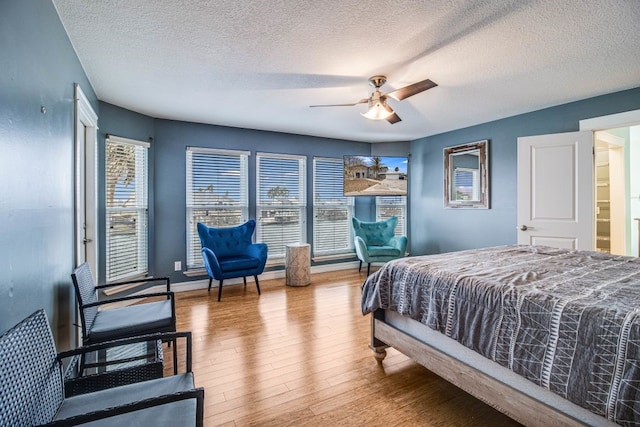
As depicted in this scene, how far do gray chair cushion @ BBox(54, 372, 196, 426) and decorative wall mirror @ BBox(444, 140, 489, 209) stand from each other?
4.54 metres

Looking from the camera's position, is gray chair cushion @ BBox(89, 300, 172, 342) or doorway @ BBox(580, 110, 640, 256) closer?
gray chair cushion @ BBox(89, 300, 172, 342)

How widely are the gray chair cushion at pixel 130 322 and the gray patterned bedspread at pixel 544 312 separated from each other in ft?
4.95

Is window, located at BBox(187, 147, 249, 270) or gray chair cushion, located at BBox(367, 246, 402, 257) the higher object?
window, located at BBox(187, 147, 249, 270)

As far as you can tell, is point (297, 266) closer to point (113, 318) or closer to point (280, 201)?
point (280, 201)

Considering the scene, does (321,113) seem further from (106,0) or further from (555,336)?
(555,336)

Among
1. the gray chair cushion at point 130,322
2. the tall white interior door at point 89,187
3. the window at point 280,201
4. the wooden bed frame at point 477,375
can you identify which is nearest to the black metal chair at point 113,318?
the gray chair cushion at point 130,322

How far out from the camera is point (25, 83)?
140 centimetres

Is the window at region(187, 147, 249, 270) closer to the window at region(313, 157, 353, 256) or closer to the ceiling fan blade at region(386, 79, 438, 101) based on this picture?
the window at region(313, 157, 353, 256)

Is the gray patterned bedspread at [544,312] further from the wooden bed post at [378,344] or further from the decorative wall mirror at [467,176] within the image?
the decorative wall mirror at [467,176]

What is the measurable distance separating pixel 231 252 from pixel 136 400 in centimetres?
318

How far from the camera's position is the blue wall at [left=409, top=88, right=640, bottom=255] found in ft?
11.7

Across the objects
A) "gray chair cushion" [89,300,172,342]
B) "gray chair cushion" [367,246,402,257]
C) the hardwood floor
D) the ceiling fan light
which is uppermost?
the ceiling fan light

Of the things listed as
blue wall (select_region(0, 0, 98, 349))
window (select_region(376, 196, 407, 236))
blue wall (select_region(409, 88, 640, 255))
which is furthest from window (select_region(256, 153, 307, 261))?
blue wall (select_region(0, 0, 98, 349))

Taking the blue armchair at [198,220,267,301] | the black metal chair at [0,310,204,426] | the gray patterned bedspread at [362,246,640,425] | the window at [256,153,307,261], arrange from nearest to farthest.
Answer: the black metal chair at [0,310,204,426] → the gray patterned bedspread at [362,246,640,425] → the blue armchair at [198,220,267,301] → the window at [256,153,307,261]
